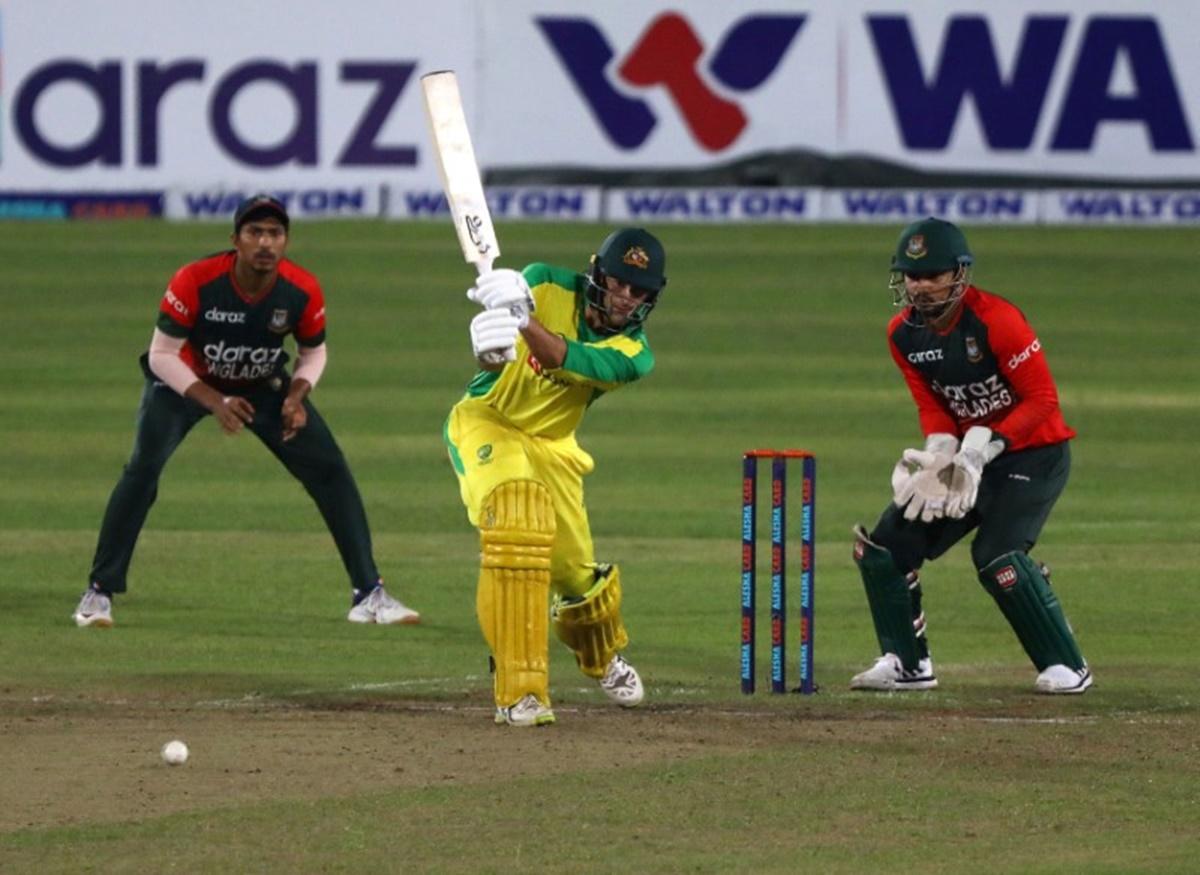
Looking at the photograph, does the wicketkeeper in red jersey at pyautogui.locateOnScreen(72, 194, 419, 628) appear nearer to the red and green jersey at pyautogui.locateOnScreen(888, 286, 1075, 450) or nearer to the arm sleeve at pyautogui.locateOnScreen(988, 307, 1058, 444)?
the red and green jersey at pyautogui.locateOnScreen(888, 286, 1075, 450)

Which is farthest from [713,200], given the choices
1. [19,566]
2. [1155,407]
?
[19,566]

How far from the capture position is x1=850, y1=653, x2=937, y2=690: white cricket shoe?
8789mm

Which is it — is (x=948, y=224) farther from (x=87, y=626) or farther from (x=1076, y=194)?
(x=1076, y=194)

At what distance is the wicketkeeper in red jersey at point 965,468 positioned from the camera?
8.59 metres

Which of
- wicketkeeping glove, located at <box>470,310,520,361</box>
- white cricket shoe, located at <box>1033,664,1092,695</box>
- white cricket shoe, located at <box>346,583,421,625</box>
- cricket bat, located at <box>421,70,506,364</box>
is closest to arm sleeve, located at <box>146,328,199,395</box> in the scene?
white cricket shoe, located at <box>346,583,421,625</box>

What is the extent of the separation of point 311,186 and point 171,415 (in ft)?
53.2

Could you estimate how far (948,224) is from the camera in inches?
339

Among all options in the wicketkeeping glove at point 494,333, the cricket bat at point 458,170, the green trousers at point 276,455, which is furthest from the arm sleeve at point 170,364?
the wicketkeeping glove at point 494,333

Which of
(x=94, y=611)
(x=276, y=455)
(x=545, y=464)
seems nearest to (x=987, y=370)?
(x=545, y=464)

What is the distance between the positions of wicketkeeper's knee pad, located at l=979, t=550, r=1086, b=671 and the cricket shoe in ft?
5.48

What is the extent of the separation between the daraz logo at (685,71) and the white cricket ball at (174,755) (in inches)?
750

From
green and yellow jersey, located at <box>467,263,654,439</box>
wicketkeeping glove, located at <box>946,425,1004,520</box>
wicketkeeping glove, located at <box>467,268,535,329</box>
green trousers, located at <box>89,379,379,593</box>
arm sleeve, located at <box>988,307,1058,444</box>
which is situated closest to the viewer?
wicketkeeping glove, located at <box>467,268,535,329</box>

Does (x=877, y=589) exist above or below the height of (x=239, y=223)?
below

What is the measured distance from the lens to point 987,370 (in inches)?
343
